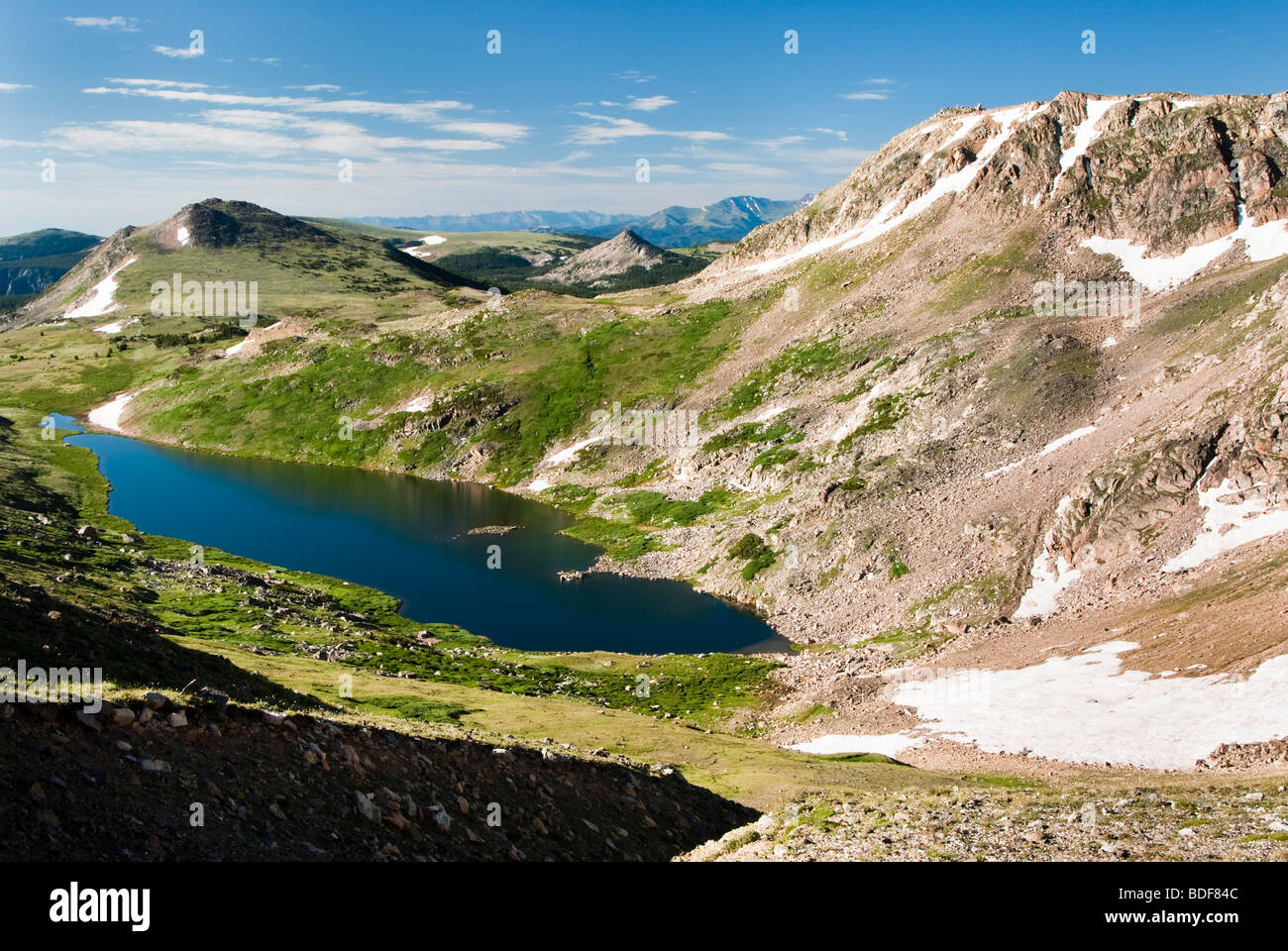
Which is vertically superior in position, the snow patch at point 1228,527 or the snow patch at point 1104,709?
the snow patch at point 1228,527

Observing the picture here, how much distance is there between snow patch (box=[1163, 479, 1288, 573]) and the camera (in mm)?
59375

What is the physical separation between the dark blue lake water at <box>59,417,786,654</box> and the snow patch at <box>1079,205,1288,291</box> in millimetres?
71710

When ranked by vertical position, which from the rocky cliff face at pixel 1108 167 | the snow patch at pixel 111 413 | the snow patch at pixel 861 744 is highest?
the rocky cliff face at pixel 1108 167

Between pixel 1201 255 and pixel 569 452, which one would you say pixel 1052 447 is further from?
pixel 569 452

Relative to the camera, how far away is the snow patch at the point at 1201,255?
102m

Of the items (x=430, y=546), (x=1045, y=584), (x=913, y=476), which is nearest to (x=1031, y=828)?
(x=1045, y=584)

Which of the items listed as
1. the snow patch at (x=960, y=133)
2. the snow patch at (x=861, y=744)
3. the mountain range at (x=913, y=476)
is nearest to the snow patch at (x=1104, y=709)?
the mountain range at (x=913, y=476)

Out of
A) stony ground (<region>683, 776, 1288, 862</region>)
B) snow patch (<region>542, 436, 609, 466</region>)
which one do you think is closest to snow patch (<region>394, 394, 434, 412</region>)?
snow patch (<region>542, 436, 609, 466</region>)

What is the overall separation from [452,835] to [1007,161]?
140265 mm

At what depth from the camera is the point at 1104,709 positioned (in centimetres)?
4803

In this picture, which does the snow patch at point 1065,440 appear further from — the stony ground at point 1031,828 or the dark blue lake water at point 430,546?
the stony ground at point 1031,828

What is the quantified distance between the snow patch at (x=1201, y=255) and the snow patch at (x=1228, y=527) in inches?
2085

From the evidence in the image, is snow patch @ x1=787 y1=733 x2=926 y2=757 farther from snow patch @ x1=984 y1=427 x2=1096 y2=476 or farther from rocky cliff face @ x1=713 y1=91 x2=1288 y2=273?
rocky cliff face @ x1=713 y1=91 x2=1288 y2=273
